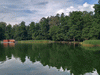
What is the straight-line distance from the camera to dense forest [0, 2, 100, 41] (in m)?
45.8

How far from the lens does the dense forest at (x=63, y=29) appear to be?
45.8 meters

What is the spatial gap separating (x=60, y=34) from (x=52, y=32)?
290 inches

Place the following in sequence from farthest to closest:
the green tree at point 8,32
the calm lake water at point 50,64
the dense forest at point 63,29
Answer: the green tree at point 8,32
the dense forest at point 63,29
the calm lake water at point 50,64

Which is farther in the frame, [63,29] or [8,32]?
[8,32]

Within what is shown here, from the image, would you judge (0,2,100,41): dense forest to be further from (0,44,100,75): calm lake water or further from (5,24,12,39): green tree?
(0,44,100,75): calm lake water

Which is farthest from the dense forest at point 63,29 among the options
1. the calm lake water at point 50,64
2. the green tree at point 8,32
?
the calm lake water at point 50,64

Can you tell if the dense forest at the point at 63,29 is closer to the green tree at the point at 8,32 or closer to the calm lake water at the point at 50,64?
the green tree at the point at 8,32

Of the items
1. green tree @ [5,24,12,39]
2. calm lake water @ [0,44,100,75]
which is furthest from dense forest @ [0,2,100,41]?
calm lake water @ [0,44,100,75]

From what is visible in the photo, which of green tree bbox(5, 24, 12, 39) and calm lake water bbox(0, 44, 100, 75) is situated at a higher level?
green tree bbox(5, 24, 12, 39)

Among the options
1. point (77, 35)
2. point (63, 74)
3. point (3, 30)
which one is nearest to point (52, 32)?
point (77, 35)

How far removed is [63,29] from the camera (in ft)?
201

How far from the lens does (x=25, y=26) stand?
78438 millimetres

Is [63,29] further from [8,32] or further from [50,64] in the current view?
[50,64]

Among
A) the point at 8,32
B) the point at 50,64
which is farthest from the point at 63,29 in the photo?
the point at 50,64
